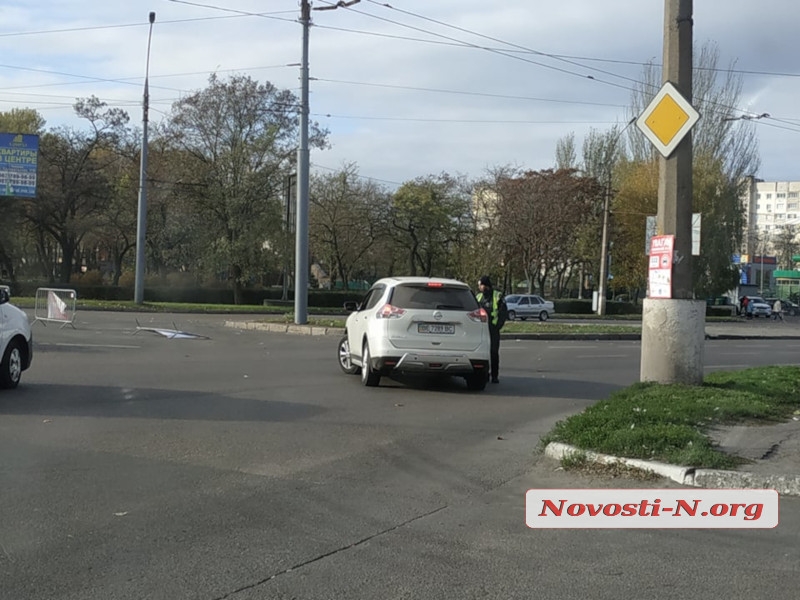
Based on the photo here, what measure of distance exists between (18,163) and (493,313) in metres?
23.6

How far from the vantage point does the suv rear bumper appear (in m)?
11.4

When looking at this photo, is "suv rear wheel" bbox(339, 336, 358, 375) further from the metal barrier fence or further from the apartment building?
the apartment building

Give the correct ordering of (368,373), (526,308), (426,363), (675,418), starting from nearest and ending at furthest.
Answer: (675,418), (426,363), (368,373), (526,308)

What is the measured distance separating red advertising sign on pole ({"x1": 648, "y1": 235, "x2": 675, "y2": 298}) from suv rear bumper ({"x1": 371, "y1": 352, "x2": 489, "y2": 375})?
268 centimetres

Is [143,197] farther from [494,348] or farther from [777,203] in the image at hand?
[777,203]

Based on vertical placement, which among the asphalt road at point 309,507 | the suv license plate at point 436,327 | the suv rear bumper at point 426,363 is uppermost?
the suv license plate at point 436,327

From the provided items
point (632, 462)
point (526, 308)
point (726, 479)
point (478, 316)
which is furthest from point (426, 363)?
point (526, 308)

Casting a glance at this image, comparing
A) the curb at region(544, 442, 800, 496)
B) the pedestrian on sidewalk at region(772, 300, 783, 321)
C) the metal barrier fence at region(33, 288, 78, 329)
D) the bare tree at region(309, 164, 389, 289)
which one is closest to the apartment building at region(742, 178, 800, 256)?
the pedestrian on sidewalk at region(772, 300, 783, 321)

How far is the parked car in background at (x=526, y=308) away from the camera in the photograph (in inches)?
1734

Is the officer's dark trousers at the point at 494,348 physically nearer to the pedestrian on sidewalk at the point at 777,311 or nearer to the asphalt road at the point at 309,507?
the asphalt road at the point at 309,507

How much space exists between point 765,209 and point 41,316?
161 metres

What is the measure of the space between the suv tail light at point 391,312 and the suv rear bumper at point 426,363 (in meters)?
0.57

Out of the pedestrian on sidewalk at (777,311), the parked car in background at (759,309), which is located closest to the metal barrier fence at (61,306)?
the pedestrian on sidewalk at (777,311)

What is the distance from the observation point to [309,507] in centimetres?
555
